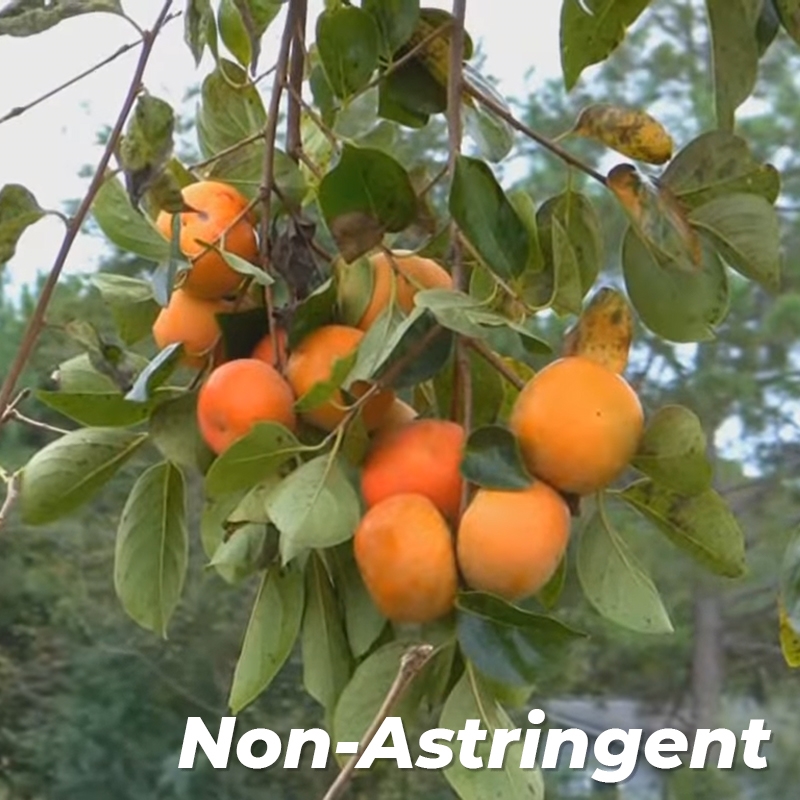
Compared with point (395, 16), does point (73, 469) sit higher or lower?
lower

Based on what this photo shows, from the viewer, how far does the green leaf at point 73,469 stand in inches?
16.2

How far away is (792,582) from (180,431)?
148 mm

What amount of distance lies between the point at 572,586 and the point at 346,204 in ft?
0.42

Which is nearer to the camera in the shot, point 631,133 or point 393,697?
point 393,697

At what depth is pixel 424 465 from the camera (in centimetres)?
34

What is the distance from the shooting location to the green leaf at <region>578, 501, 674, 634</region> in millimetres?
374

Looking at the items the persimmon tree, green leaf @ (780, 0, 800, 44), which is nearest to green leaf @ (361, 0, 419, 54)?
the persimmon tree

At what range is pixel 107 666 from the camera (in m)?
3.39

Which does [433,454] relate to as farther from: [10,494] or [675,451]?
[10,494]

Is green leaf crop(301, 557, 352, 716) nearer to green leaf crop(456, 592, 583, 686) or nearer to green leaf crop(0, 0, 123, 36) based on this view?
green leaf crop(456, 592, 583, 686)

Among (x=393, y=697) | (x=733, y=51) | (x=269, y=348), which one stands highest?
(x=733, y=51)

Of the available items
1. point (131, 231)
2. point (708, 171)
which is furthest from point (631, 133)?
point (131, 231)

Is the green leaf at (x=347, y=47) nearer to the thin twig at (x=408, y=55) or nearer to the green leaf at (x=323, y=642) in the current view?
the thin twig at (x=408, y=55)

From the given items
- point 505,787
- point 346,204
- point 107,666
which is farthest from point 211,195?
point 107,666
